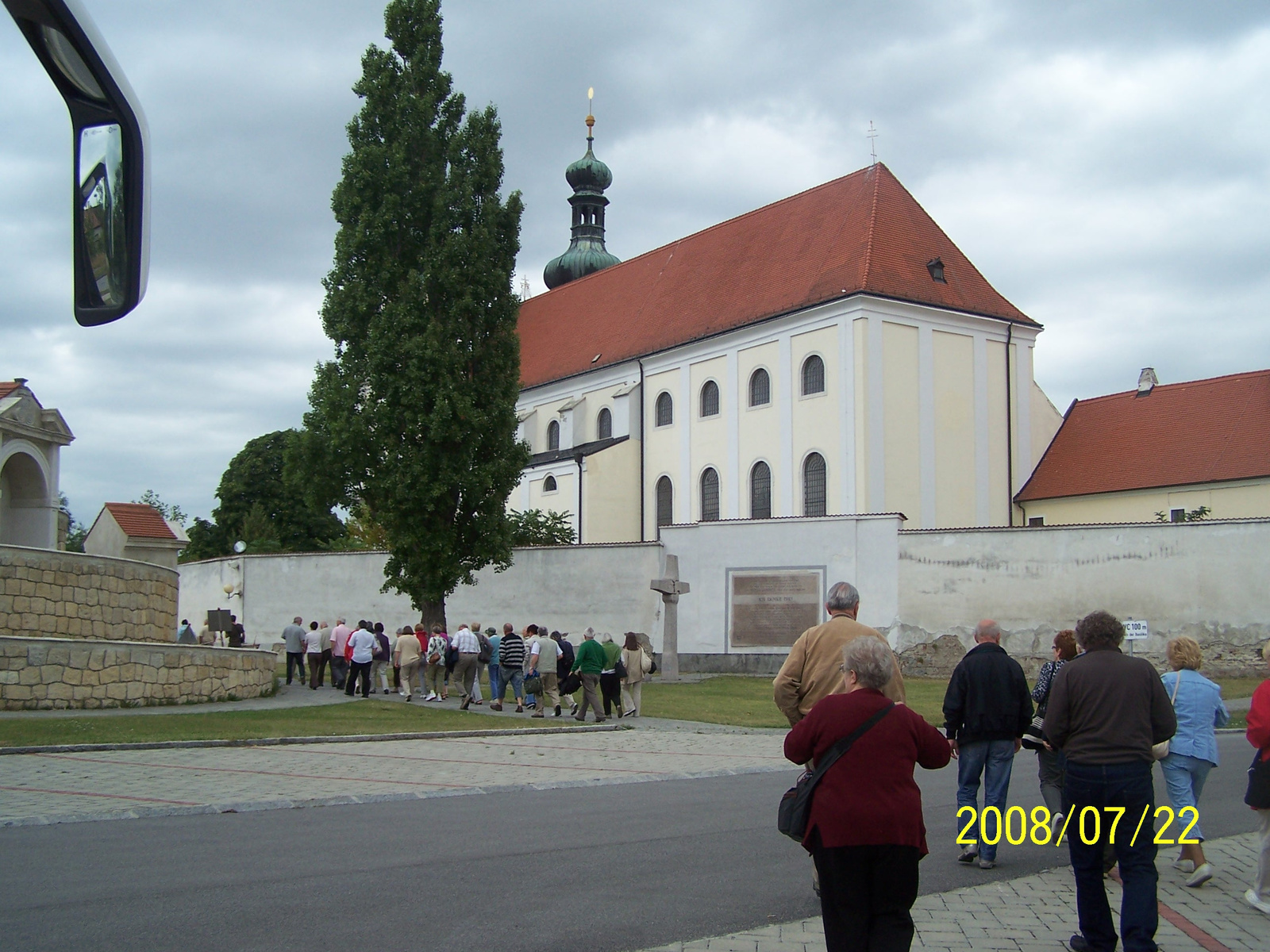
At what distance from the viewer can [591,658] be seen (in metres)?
19.7

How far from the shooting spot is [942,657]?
99.2 feet

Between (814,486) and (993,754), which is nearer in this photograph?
(993,754)

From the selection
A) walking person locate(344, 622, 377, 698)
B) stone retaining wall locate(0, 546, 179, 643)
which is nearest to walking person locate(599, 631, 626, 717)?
walking person locate(344, 622, 377, 698)

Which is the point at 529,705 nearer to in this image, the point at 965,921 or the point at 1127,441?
the point at 965,921

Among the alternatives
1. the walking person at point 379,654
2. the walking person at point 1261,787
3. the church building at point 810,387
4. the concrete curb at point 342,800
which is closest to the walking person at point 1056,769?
the walking person at point 1261,787

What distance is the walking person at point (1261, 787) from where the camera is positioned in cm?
720

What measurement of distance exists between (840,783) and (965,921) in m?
2.46

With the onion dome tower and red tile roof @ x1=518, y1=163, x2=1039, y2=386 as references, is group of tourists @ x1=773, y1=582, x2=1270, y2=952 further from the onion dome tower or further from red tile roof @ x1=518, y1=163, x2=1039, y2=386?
the onion dome tower

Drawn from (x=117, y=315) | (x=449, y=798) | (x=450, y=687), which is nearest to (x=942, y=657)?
(x=450, y=687)

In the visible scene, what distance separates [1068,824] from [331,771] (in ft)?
26.6

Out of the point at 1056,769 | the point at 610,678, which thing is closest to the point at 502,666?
the point at 610,678

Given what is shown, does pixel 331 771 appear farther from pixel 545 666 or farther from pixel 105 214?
pixel 105 214

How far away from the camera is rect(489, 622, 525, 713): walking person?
21.2 m

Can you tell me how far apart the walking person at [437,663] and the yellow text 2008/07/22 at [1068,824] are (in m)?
14.3
